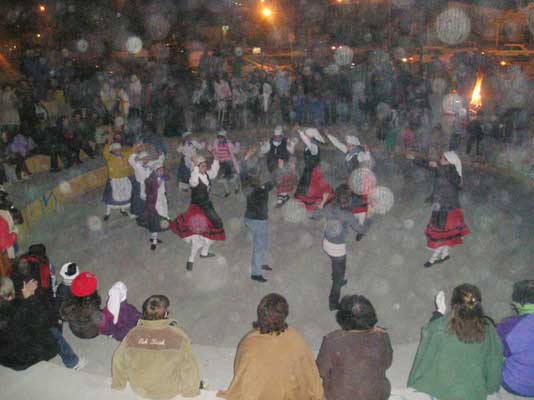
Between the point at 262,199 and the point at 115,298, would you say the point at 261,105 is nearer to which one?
the point at 262,199

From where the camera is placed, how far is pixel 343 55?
73.7 ft

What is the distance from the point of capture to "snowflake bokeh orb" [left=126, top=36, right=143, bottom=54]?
18328 millimetres

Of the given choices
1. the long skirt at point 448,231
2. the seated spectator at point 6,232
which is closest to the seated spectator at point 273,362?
the seated spectator at point 6,232

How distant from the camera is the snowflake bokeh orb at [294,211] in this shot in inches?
342

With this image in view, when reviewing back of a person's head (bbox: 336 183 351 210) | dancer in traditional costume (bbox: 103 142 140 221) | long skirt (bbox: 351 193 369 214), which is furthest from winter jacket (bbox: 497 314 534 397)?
dancer in traditional costume (bbox: 103 142 140 221)

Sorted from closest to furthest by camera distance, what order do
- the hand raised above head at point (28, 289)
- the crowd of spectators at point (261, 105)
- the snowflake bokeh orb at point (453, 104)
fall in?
1. the hand raised above head at point (28, 289)
2. the crowd of spectators at point (261, 105)
3. the snowflake bokeh orb at point (453, 104)

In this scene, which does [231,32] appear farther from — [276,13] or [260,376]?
[260,376]

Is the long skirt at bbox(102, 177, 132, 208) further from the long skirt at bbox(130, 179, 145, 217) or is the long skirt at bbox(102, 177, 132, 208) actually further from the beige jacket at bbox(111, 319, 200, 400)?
the beige jacket at bbox(111, 319, 200, 400)

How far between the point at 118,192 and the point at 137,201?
60 cm

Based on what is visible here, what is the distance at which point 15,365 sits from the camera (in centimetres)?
427

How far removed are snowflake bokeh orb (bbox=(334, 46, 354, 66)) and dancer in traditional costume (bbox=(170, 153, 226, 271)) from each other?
15.5m

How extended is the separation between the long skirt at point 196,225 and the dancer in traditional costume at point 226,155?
9.20ft

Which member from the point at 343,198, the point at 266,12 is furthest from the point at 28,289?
the point at 266,12

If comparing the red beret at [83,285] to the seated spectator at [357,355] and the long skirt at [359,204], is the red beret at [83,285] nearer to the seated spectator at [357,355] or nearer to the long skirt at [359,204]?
the seated spectator at [357,355]
